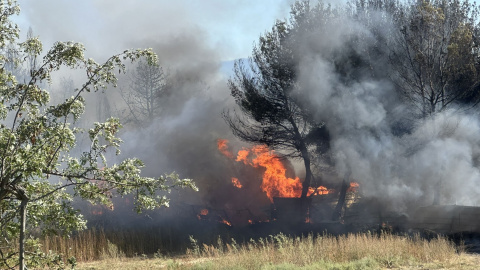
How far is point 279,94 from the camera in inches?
1008

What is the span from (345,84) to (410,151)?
15.8 feet

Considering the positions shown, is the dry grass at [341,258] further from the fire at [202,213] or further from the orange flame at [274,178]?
the orange flame at [274,178]

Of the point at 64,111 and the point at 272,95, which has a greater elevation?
the point at 272,95

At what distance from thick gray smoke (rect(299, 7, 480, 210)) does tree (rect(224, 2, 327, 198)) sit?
773mm

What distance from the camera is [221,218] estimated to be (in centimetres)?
2586

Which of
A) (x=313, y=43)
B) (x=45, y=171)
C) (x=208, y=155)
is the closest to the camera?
(x=45, y=171)

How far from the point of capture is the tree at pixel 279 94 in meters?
25.4

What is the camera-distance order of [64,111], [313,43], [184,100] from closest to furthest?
[64,111]
[313,43]
[184,100]

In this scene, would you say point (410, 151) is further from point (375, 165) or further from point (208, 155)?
point (208, 155)

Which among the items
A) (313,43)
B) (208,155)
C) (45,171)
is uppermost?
(313,43)

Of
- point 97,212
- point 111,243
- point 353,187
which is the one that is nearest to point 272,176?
point 353,187

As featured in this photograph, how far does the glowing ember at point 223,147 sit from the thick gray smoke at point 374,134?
29.9 feet

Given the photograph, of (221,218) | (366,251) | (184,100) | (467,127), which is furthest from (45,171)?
(184,100)

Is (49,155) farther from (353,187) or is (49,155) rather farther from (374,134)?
(353,187)
